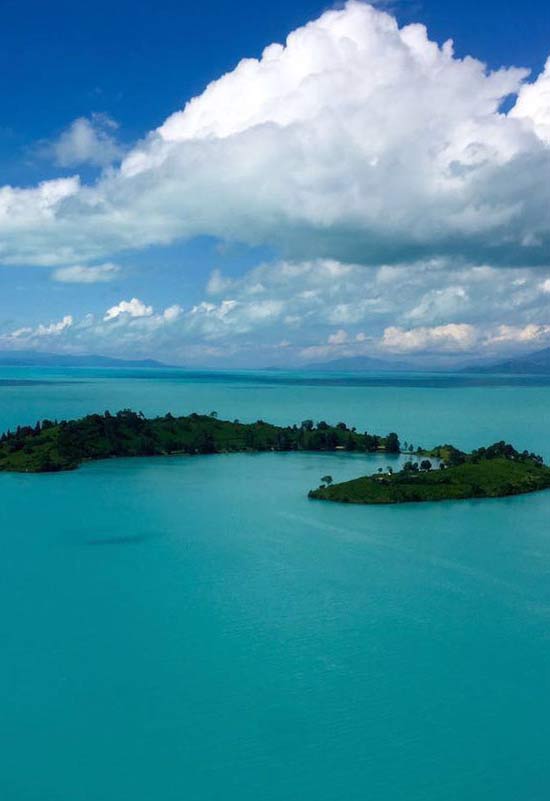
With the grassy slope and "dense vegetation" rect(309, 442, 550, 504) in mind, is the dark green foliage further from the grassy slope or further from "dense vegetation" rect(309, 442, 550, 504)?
the grassy slope

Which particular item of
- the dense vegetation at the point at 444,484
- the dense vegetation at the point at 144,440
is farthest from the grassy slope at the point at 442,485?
the dense vegetation at the point at 144,440

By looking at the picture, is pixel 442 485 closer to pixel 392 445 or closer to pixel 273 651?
pixel 392 445

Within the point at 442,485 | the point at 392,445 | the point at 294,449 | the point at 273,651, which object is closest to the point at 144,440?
the point at 294,449

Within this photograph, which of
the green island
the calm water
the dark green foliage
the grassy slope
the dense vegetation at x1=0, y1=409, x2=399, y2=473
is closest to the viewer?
the calm water

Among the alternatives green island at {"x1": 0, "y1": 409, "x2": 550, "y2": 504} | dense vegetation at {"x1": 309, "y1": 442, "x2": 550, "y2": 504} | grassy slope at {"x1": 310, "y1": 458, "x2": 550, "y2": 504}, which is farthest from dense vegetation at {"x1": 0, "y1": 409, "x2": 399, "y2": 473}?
grassy slope at {"x1": 310, "y1": 458, "x2": 550, "y2": 504}

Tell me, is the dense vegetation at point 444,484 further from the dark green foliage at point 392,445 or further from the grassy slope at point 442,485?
the dark green foliage at point 392,445

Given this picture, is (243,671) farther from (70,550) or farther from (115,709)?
(70,550)
